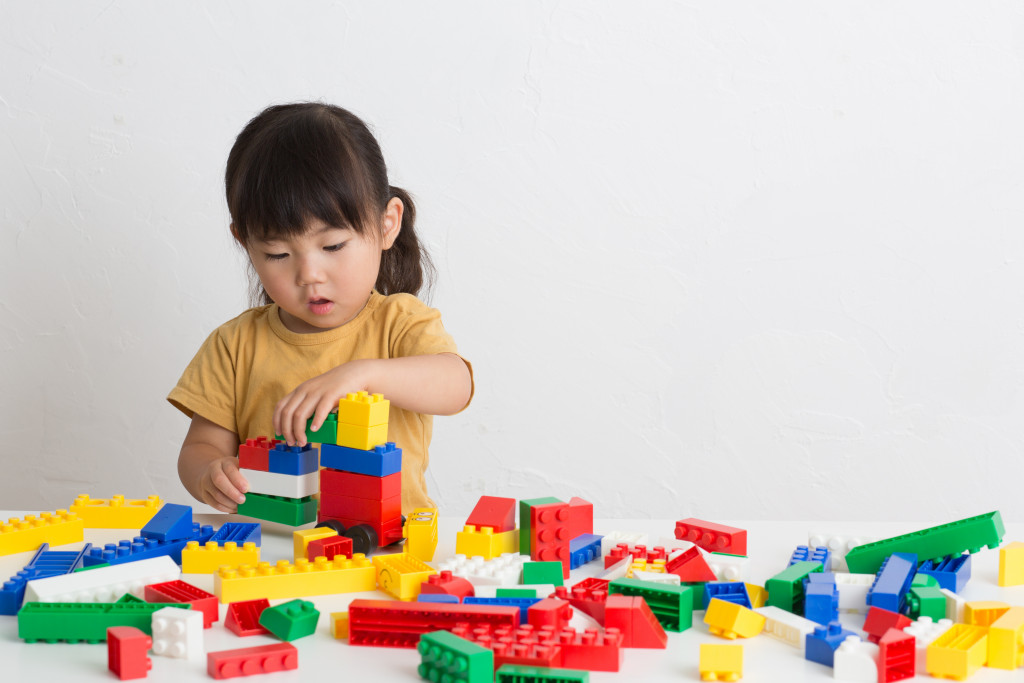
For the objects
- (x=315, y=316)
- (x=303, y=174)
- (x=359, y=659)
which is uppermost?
(x=303, y=174)

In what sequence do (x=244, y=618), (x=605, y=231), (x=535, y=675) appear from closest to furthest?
1. (x=535, y=675)
2. (x=244, y=618)
3. (x=605, y=231)

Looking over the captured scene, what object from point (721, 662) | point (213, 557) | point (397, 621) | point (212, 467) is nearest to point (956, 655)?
point (721, 662)

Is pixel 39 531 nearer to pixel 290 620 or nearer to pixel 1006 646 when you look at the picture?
pixel 290 620

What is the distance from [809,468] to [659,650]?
1.42 m

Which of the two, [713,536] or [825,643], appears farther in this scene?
[713,536]

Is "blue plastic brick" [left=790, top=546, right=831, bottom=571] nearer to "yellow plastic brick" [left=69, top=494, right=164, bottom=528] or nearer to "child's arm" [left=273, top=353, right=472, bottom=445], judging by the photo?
"child's arm" [left=273, top=353, right=472, bottom=445]

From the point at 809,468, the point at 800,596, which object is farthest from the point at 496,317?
the point at 800,596

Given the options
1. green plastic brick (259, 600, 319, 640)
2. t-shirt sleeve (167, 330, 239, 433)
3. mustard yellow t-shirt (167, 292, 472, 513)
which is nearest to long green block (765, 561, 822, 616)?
green plastic brick (259, 600, 319, 640)

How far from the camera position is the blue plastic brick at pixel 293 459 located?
0.96 m

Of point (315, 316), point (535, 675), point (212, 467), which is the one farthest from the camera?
point (315, 316)

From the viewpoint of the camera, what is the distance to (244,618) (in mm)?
712

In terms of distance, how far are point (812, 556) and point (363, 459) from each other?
0.42 m

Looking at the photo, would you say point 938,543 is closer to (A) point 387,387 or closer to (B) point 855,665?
(B) point 855,665

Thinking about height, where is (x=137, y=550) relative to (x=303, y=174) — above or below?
below
